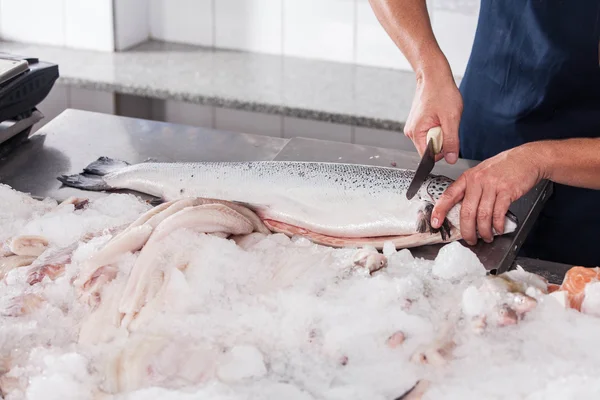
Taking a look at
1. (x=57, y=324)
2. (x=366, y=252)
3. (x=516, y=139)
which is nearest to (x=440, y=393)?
(x=366, y=252)

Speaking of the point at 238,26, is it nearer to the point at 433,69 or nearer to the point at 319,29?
the point at 319,29

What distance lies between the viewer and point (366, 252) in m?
1.59

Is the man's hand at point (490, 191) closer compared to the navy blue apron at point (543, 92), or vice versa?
the man's hand at point (490, 191)

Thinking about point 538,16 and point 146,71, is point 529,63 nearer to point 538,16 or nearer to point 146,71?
point 538,16

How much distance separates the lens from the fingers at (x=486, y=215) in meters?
1.76

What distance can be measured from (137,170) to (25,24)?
2.36m

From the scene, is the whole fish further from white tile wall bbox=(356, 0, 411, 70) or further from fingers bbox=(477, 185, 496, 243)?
white tile wall bbox=(356, 0, 411, 70)

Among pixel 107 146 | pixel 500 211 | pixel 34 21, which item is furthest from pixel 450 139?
pixel 34 21

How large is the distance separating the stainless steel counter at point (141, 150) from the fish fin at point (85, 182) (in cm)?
2

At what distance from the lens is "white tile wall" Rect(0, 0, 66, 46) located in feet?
13.0

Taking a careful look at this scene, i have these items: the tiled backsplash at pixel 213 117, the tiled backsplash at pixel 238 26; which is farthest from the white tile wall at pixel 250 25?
the tiled backsplash at pixel 213 117

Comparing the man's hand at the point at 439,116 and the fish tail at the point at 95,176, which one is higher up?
the man's hand at the point at 439,116

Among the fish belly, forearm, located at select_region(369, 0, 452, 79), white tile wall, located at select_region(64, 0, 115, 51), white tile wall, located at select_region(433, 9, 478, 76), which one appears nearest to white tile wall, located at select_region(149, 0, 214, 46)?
white tile wall, located at select_region(64, 0, 115, 51)

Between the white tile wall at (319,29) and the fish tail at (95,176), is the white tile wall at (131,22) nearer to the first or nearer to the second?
the white tile wall at (319,29)
